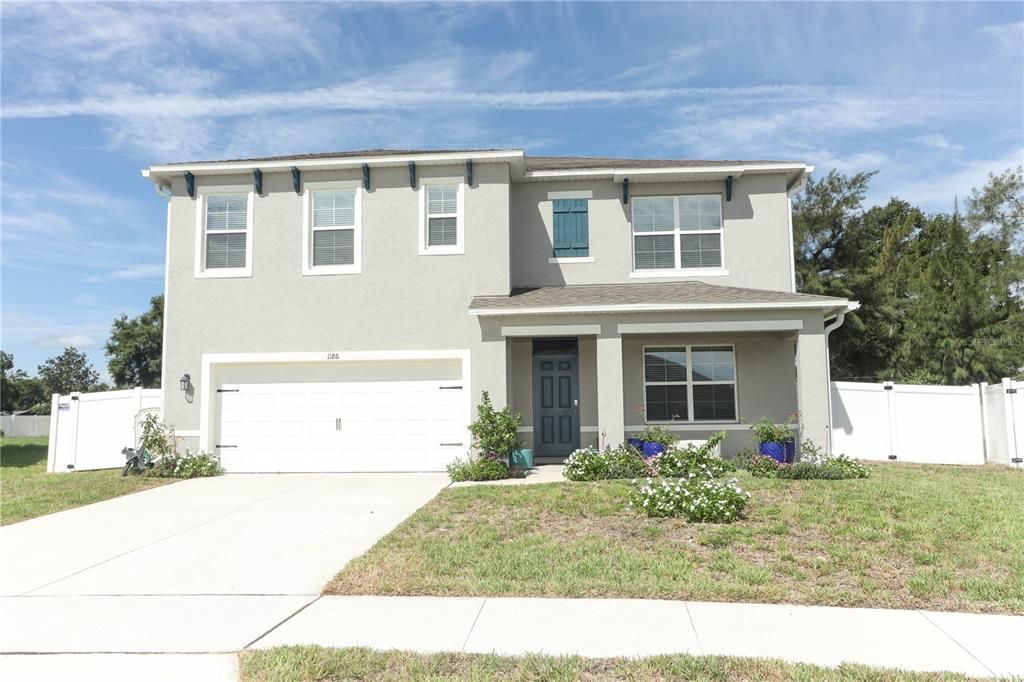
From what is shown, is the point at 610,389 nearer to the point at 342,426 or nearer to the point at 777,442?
the point at 777,442

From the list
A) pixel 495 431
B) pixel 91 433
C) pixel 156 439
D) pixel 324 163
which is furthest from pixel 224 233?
pixel 495 431

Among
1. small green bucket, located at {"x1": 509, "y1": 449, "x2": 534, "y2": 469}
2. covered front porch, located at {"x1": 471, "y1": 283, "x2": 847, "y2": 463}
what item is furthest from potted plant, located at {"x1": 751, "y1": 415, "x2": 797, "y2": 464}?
small green bucket, located at {"x1": 509, "y1": 449, "x2": 534, "y2": 469}

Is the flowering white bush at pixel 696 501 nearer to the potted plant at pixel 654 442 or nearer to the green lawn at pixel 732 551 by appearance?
the green lawn at pixel 732 551

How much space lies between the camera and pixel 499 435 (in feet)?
41.3

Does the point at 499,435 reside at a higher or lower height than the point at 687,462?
higher

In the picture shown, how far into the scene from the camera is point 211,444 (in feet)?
45.8

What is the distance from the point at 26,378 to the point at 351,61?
56.4 meters

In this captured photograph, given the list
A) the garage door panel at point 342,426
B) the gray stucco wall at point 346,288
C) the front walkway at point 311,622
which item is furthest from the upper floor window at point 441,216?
the front walkway at point 311,622

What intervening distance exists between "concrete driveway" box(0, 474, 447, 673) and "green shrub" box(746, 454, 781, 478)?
18.1 feet

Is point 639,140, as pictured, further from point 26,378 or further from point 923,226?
point 26,378

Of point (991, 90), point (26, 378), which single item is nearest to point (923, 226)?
point (991, 90)

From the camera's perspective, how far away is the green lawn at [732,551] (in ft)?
19.7

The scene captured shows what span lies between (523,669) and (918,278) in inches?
874

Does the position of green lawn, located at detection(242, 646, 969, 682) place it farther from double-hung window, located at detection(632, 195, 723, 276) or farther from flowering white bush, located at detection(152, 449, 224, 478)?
double-hung window, located at detection(632, 195, 723, 276)
